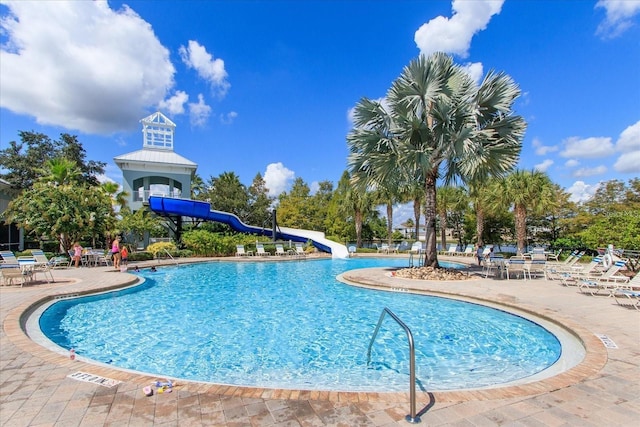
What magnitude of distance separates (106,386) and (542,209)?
21157 millimetres

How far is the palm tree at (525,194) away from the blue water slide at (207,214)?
39.5 feet

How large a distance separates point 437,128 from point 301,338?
29.3ft

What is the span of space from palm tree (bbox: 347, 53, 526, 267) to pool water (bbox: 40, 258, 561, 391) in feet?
15.3

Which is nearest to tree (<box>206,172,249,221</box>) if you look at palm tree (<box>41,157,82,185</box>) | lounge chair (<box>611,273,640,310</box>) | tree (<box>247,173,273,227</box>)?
tree (<box>247,173,273,227</box>)

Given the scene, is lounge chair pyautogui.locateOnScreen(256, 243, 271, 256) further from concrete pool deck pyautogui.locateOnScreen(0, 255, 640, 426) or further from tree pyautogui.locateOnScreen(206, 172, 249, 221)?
concrete pool deck pyautogui.locateOnScreen(0, 255, 640, 426)

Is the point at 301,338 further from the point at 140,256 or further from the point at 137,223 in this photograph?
the point at 137,223

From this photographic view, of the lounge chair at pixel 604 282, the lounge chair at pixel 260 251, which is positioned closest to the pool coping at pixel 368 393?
the lounge chair at pixel 604 282

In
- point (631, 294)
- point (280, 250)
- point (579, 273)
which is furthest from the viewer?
point (280, 250)

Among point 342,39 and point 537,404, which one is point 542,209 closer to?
point 342,39

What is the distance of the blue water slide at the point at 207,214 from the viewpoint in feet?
71.1

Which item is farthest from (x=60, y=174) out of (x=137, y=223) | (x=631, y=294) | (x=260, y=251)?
(x=631, y=294)

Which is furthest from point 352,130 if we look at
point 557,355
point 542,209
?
point 542,209

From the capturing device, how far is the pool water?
4906 mm

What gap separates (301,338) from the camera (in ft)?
21.3
